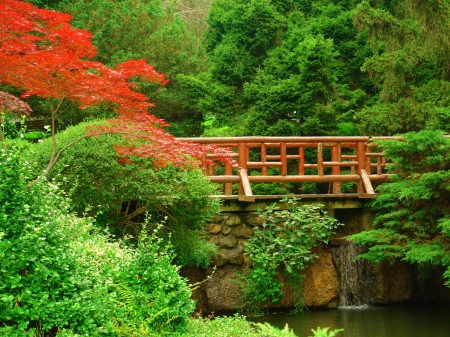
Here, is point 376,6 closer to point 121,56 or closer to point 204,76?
point 204,76

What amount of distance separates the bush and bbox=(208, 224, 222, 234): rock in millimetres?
1715

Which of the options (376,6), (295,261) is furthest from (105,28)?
(295,261)

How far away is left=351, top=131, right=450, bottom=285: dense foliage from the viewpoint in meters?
9.55

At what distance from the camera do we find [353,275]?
10992 millimetres

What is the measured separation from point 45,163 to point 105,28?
9.68 m

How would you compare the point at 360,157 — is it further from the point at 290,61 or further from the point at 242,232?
the point at 290,61

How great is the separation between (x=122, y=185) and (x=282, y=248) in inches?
137

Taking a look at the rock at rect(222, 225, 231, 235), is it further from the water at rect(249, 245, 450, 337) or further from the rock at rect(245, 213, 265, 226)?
the water at rect(249, 245, 450, 337)

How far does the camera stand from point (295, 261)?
34.4 feet

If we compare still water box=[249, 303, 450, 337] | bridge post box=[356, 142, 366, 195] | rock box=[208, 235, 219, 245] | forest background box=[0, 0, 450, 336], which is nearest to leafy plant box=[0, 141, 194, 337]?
forest background box=[0, 0, 450, 336]

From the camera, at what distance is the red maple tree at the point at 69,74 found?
732 centimetres

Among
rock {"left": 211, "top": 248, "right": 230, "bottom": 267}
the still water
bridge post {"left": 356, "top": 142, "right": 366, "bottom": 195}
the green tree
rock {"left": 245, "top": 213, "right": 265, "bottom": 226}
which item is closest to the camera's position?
the still water

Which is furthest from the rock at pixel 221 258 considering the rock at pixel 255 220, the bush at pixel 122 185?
the bush at pixel 122 185

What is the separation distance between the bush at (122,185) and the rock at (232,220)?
1.84m
